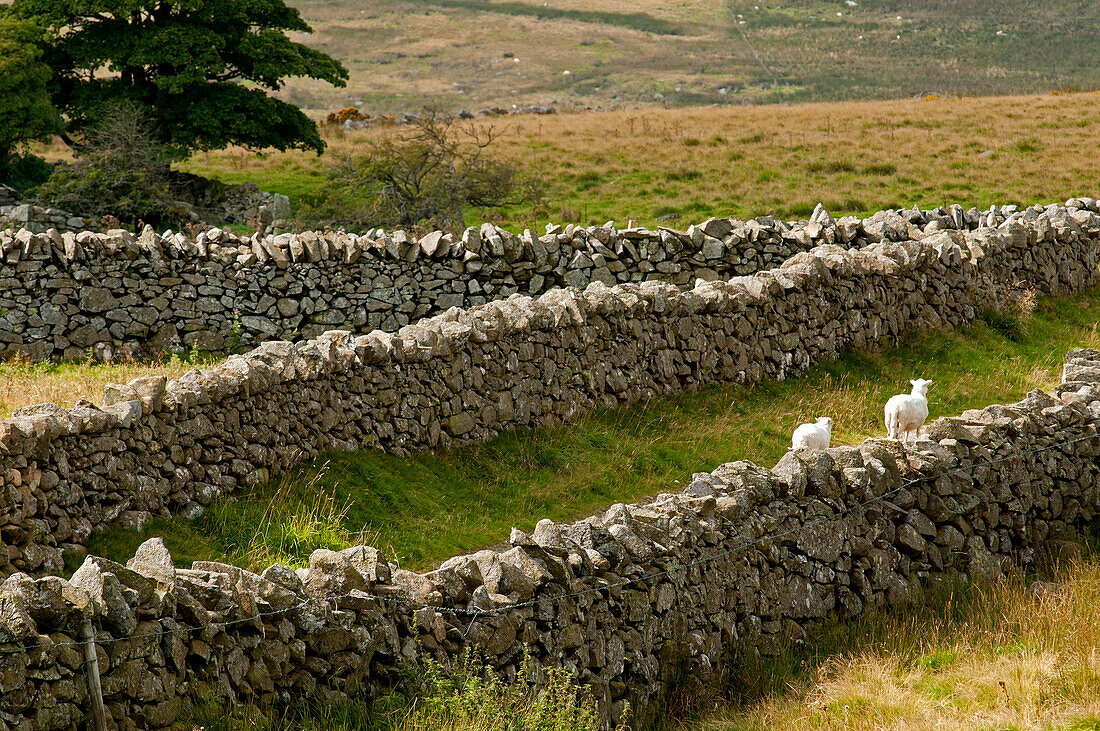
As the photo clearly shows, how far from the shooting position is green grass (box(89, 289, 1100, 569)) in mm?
9766

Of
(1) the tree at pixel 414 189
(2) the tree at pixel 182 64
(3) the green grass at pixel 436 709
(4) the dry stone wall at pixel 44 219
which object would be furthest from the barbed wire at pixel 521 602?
(2) the tree at pixel 182 64

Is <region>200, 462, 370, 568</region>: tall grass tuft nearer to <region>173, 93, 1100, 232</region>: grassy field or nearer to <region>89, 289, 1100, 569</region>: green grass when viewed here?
<region>89, 289, 1100, 569</region>: green grass

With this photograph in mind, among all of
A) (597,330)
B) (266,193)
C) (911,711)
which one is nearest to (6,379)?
(597,330)

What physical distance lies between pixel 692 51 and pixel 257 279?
125 meters

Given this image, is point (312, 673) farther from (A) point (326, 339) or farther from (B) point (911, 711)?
(A) point (326, 339)

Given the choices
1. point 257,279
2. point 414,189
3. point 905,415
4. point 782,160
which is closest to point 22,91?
point 414,189

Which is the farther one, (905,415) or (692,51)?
(692,51)

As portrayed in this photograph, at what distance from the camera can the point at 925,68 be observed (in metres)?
99.2

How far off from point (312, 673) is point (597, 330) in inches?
333

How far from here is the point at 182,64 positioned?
3009cm

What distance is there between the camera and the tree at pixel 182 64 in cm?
2980

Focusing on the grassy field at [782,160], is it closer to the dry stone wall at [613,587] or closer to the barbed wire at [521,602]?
the dry stone wall at [613,587]

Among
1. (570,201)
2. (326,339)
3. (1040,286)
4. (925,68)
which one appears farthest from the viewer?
(925,68)

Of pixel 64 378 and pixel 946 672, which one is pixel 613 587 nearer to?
pixel 946 672
